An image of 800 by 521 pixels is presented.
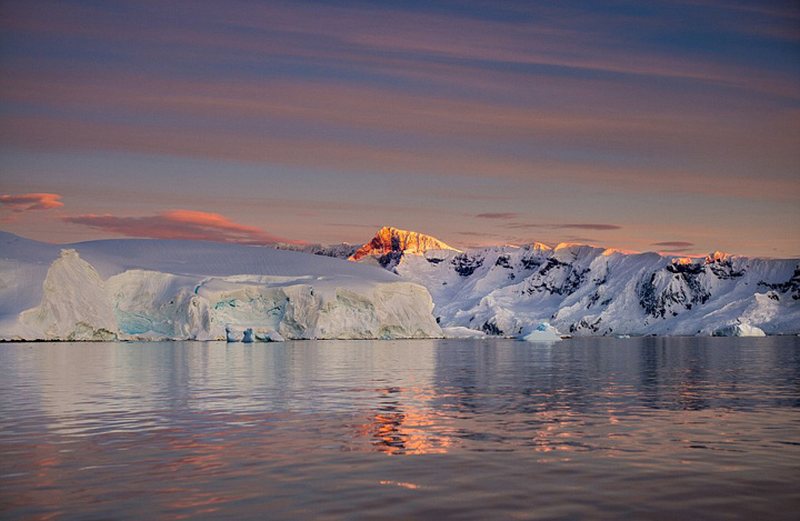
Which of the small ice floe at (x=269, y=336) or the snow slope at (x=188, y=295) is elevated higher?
the snow slope at (x=188, y=295)

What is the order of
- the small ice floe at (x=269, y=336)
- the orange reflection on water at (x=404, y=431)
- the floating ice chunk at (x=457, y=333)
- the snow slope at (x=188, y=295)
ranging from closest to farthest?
the orange reflection on water at (x=404, y=431), the snow slope at (x=188, y=295), the small ice floe at (x=269, y=336), the floating ice chunk at (x=457, y=333)

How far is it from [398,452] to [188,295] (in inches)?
3534

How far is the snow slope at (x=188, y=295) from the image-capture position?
87.6 meters

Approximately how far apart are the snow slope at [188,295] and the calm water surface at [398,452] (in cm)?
6222

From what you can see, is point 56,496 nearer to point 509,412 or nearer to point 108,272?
point 509,412

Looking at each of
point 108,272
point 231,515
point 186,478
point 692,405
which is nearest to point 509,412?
point 692,405

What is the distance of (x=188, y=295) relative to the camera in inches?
3986

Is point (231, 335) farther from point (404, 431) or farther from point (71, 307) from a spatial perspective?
point (404, 431)

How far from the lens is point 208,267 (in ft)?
404

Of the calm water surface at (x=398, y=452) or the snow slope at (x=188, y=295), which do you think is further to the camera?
the snow slope at (x=188, y=295)

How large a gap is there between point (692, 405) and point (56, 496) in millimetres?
17747

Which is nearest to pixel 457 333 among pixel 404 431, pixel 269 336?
pixel 269 336

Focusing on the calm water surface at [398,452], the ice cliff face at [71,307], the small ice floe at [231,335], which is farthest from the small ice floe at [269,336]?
the calm water surface at [398,452]

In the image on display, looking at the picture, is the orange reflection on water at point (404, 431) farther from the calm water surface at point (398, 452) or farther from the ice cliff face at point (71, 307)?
the ice cliff face at point (71, 307)
